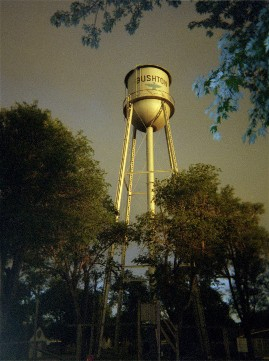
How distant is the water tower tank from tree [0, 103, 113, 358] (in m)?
7.61

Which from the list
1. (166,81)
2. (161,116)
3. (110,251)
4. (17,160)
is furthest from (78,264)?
(166,81)

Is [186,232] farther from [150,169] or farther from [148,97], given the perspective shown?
[148,97]

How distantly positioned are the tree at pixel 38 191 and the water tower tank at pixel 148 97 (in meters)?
7.61

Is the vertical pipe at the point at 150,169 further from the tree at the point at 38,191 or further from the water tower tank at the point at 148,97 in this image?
the tree at the point at 38,191

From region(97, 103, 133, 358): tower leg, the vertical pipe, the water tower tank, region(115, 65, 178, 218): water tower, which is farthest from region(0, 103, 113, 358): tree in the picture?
the water tower tank

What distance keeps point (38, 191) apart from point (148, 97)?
11878 mm

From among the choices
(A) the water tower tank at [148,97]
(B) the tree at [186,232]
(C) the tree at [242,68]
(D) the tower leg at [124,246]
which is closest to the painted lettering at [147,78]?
(A) the water tower tank at [148,97]

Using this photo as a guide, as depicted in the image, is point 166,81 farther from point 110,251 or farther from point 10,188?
point 10,188

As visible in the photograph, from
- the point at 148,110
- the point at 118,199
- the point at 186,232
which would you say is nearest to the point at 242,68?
the point at 186,232

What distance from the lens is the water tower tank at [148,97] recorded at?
23.5 m

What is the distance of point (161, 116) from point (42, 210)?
42.4 feet

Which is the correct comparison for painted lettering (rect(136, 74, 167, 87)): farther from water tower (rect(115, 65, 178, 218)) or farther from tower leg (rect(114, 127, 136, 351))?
tower leg (rect(114, 127, 136, 351))

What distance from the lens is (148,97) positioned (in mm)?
23406

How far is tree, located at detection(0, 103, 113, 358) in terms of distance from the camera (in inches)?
569
